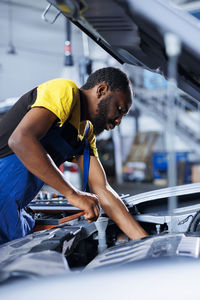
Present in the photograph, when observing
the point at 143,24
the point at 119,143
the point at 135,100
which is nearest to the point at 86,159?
the point at 143,24

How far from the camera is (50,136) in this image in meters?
1.50

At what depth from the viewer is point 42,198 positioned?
2271 millimetres

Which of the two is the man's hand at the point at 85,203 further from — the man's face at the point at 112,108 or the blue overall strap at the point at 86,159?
the blue overall strap at the point at 86,159

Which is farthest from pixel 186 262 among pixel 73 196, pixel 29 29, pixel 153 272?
pixel 29 29

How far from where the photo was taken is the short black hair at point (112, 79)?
58.4 inches

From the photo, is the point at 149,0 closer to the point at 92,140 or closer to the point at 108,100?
the point at 108,100

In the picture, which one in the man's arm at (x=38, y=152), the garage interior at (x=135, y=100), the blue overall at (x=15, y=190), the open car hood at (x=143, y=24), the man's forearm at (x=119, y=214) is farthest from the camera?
the garage interior at (x=135, y=100)

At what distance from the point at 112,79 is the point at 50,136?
0.36m

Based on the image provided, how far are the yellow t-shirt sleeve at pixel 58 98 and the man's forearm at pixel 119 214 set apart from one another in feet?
2.02

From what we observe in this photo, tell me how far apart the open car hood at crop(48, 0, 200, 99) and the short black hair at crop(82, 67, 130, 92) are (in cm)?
32

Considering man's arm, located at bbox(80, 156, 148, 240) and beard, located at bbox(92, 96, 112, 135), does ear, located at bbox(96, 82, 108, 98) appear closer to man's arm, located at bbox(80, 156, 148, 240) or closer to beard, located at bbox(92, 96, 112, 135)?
beard, located at bbox(92, 96, 112, 135)

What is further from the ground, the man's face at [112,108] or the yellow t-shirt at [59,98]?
the yellow t-shirt at [59,98]

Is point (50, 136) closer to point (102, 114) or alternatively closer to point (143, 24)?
point (102, 114)

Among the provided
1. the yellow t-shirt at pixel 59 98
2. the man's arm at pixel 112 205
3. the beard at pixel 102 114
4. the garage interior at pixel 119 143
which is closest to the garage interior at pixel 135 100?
the garage interior at pixel 119 143
